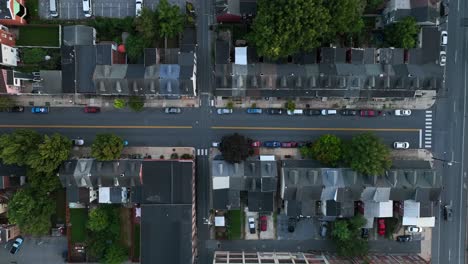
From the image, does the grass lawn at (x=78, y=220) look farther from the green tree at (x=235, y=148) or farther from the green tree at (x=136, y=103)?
the green tree at (x=235, y=148)

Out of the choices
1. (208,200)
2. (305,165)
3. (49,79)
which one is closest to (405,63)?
(305,165)

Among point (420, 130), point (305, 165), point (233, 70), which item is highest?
point (233, 70)

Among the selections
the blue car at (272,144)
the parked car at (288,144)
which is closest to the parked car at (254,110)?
the blue car at (272,144)

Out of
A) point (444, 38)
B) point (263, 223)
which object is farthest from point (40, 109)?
point (444, 38)

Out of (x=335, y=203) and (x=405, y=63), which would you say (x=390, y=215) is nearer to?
(x=335, y=203)

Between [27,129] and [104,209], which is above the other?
[27,129]

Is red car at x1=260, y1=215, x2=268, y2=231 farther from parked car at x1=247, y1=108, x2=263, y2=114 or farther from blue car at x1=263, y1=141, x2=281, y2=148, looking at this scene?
parked car at x1=247, y1=108, x2=263, y2=114
